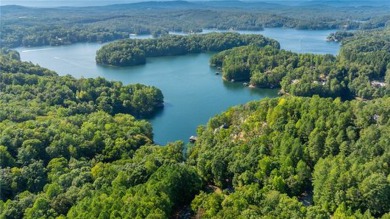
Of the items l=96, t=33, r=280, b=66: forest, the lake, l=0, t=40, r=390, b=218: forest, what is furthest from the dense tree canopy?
l=96, t=33, r=280, b=66: forest

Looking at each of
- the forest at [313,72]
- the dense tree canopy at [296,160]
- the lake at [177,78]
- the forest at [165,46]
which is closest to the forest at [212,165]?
the dense tree canopy at [296,160]

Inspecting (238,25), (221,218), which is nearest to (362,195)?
(221,218)

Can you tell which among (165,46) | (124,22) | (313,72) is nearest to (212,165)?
(313,72)

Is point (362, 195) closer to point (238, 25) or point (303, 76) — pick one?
point (303, 76)

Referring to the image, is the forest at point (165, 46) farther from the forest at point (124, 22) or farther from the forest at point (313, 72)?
the forest at point (124, 22)

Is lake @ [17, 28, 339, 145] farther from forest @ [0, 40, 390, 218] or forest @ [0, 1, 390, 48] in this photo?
forest @ [0, 40, 390, 218]

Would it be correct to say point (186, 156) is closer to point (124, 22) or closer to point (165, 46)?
point (165, 46)
